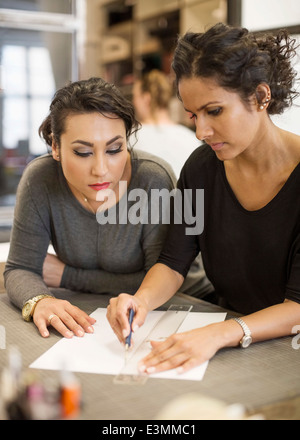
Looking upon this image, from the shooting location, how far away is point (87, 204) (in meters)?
1.48

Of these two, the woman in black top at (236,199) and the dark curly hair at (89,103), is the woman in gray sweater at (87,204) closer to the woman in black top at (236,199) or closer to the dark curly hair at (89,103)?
the dark curly hair at (89,103)

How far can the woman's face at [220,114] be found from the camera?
1.11 m

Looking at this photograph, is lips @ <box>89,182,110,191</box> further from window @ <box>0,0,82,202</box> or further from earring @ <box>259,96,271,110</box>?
window @ <box>0,0,82,202</box>

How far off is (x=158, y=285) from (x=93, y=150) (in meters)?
0.36

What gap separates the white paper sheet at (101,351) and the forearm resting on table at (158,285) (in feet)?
0.13

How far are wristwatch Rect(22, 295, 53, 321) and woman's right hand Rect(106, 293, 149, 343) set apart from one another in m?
0.21

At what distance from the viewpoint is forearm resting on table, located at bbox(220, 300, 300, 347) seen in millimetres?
1041

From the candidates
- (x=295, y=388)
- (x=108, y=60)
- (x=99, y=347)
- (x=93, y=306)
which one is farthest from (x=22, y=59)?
(x=295, y=388)

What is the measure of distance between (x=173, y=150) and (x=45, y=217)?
4.41 ft

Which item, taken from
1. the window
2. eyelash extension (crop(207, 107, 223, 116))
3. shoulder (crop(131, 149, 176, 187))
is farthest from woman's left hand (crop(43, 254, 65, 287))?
the window

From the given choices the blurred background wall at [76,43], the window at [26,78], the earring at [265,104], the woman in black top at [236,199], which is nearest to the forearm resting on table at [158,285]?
the woman in black top at [236,199]

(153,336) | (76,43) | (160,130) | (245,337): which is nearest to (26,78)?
(76,43)

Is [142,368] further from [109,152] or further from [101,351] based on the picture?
[109,152]

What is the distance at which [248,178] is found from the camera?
1.30 metres
